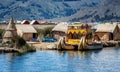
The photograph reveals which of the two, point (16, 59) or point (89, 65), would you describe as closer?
point (89, 65)

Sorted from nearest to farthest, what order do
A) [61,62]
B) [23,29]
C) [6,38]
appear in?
[61,62] < [6,38] < [23,29]

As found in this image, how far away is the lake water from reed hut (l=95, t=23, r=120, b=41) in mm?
15780

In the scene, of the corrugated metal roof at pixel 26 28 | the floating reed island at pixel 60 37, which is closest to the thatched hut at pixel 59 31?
the floating reed island at pixel 60 37

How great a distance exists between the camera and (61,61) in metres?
51.5

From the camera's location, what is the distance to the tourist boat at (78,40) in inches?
2478

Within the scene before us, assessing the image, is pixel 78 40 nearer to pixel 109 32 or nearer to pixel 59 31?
pixel 59 31

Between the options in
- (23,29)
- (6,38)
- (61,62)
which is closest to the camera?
(61,62)

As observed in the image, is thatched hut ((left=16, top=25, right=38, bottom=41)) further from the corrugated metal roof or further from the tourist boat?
the tourist boat

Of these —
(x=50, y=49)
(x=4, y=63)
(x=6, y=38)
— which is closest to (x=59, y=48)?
(x=50, y=49)

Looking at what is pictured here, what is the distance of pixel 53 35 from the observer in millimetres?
76812

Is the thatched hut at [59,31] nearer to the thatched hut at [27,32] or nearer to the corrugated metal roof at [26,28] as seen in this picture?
the thatched hut at [27,32]

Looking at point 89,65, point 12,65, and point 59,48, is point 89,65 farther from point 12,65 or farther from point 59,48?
point 59,48

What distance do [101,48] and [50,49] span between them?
555 centimetres

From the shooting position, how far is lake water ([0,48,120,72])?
150ft
